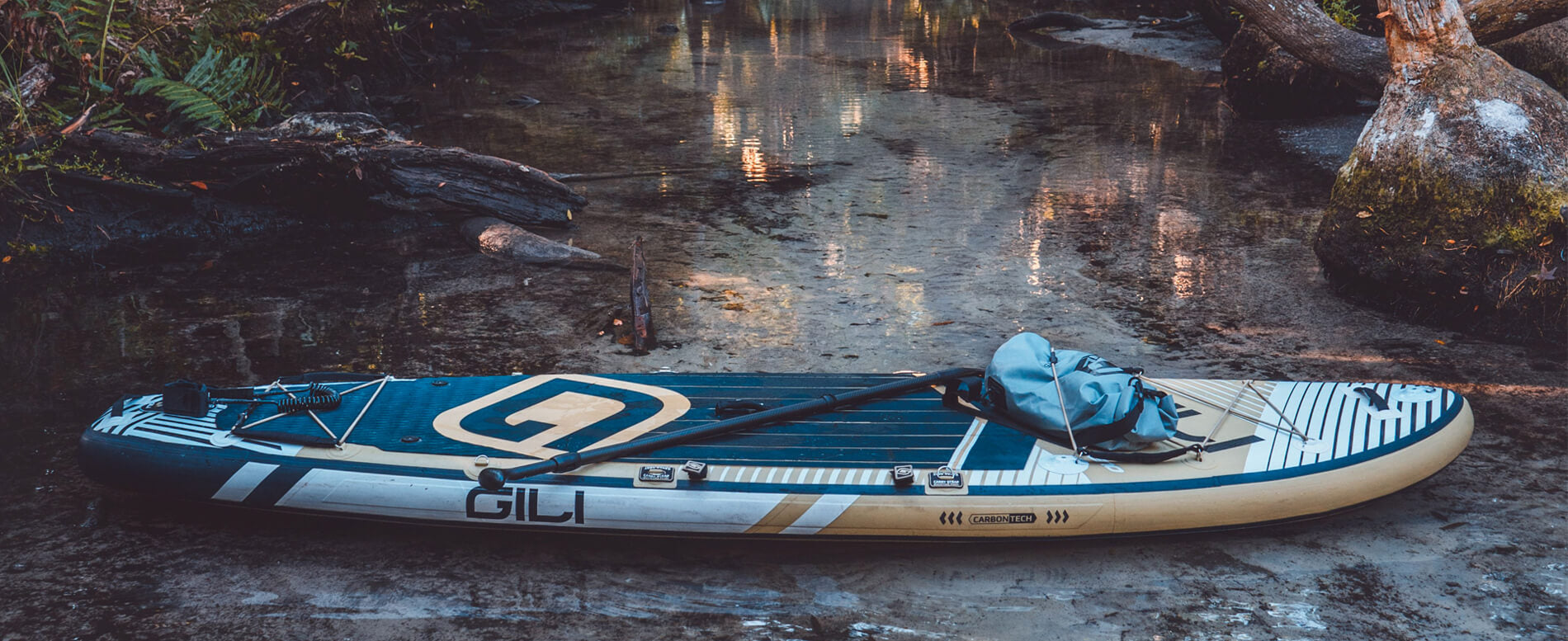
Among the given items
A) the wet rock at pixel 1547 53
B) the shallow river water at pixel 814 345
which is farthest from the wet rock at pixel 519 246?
the wet rock at pixel 1547 53

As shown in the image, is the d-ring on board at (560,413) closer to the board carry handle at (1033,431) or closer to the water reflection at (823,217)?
the water reflection at (823,217)

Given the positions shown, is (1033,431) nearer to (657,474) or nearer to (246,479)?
(657,474)

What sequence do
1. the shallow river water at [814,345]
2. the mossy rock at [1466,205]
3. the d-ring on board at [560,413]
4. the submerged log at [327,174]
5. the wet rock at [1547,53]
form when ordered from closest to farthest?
the shallow river water at [814,345]
the d-ring on board at [560,413]
the mossy rock at [1466,205]
the submerged log at [327,174]
the wet rock at [1547,53]

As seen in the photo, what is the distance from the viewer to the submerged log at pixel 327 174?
298 inches

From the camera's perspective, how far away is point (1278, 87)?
10516 mm

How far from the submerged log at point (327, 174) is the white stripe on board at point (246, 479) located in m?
3.94

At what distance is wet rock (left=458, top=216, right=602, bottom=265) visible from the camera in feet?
23.2

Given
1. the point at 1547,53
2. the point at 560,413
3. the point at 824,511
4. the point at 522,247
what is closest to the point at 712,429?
the point at 824,511

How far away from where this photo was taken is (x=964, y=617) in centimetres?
359

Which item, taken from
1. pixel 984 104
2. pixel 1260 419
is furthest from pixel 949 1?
pixel 1260 419

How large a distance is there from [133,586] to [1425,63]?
22.1 ft

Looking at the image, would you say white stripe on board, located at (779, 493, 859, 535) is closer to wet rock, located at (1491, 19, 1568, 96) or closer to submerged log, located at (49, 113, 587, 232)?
submerged log, located at (49, 113, 587, 232)

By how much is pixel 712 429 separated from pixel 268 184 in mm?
5239

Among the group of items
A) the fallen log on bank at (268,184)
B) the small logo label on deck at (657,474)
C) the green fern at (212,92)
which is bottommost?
the small logo label on deck at (657,474)
